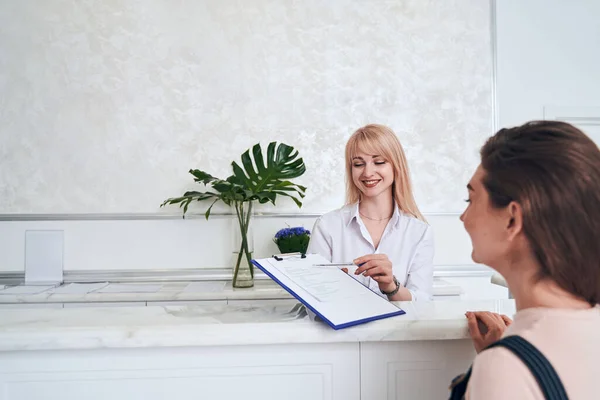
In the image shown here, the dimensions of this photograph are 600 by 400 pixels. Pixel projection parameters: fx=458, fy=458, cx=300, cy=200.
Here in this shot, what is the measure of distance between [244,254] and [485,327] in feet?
6.34

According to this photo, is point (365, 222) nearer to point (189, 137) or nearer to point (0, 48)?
point (189, 137)

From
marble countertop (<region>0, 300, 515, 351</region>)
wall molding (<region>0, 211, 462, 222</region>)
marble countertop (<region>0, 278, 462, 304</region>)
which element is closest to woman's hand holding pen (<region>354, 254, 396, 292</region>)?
marble countertop (<region>0, 300, 515, 351</region>)

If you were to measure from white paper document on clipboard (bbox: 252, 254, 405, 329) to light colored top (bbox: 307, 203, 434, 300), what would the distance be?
755mm

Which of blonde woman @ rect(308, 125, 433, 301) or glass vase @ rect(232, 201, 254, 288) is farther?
glass vase @ rect(232, 201, 254, 288)

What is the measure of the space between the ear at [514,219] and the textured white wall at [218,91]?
229 centimetres

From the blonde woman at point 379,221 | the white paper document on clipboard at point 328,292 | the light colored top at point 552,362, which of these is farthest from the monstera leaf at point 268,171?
the light colored top at point 552,362

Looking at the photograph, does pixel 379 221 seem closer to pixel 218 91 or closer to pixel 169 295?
pixel 169 295

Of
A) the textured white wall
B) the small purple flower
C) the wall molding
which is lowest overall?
the small purple flower

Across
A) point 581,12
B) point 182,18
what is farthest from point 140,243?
point 581,12

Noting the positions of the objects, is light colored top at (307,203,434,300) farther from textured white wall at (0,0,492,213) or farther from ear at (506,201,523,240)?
ear at (506,201,523,240)

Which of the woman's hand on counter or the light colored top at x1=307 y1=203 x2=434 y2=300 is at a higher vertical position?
the light colored top at x1=307 y1=203 x2=434 y2=300

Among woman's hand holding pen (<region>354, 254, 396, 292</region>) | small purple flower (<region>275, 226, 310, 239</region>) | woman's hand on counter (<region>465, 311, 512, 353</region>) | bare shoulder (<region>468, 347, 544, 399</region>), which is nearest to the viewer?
bare shoulder (<region>468, 347, 544, 399</region>)

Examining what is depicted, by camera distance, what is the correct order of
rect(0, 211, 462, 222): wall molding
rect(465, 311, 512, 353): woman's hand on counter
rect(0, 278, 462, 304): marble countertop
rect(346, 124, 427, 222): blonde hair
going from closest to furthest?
rect(465, 311, 512, 353): woman's hand on counter
rect(346, 124, 427, 222): blonde hair
rect(0, 278, 462, 304): marble countertop
rect(0, 211, 462, 222): wall molding

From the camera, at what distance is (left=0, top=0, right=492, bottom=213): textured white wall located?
2896 mm
